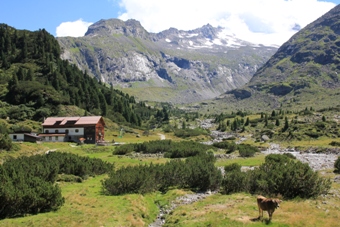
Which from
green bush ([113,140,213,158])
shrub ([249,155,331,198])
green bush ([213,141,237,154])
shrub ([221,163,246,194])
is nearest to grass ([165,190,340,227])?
shrub ([249,155,331,198])

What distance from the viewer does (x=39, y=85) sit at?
452ft

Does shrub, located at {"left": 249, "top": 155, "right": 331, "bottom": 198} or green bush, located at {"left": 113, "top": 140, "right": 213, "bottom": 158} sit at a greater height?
shrub, located at {"left": 249, "top": 155, "right": 331, "bottom": 198}

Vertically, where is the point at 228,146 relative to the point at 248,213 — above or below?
below

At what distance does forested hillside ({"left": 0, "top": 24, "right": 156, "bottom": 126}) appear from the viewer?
129125mm

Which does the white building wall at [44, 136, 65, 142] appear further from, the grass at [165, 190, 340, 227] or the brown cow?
the brown cow

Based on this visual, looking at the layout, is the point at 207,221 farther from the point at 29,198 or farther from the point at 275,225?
the point at 29,198

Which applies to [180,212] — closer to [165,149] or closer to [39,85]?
[165,149]

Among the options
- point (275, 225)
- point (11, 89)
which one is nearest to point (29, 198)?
point (275, 225)

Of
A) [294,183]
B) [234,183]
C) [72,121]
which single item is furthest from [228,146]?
[294,183]

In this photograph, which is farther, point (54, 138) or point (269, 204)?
point (54, 138)

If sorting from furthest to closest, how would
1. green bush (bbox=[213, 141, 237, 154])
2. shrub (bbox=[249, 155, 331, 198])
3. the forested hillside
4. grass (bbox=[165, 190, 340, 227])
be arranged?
the forested hillside < green bush (bbox=[213, 141, 237, 154]) < shrub (bbox=[249, 155, 331, 198]) < grass (bbox=[165, 190, 340, 227])

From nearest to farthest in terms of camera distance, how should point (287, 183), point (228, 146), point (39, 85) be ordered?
point (287, 183), point (228, 146), point (39, 85)

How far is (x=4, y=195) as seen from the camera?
26547mm

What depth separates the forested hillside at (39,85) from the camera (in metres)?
129
